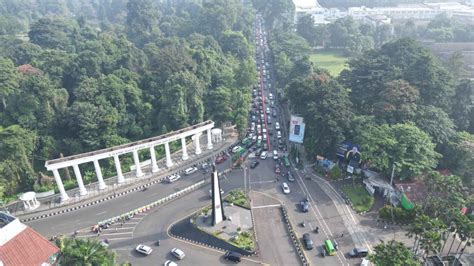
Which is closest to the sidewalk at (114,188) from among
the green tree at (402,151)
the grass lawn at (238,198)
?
the grass lawn at (238,198)

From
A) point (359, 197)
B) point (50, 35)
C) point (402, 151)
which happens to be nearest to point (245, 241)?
point (359, 197)

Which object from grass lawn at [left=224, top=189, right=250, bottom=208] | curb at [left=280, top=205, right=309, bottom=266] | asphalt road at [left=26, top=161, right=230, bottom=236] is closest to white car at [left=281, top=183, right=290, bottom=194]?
curb at [left=280, top=205, right=309, bottom=266]

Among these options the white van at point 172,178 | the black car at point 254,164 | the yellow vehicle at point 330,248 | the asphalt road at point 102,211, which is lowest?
the yellow vehicle at point 330,248

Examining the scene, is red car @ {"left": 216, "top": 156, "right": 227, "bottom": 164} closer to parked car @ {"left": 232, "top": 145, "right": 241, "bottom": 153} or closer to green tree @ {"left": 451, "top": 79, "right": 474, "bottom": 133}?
parked car @ {"left": 232, "top": 145, "right": 241, "bottom": 153}

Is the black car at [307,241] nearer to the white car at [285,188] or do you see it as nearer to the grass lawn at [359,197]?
the white car at [285,188]

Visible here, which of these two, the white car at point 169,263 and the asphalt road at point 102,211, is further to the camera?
the asphalt road at point 102,211

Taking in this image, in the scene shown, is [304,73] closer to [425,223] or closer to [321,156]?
[321,156]
